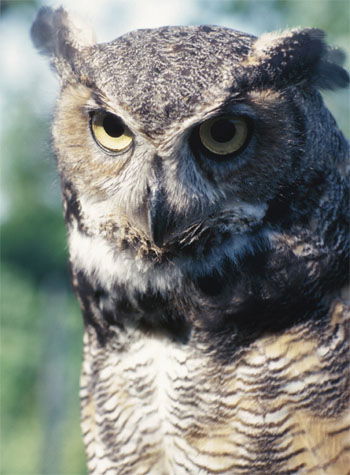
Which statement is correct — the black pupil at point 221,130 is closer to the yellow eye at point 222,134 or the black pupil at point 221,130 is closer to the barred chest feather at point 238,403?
the yellow eye at point 222,134

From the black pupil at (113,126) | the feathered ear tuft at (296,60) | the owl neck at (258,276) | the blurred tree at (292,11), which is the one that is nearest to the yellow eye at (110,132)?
the black pupil at (113,126)

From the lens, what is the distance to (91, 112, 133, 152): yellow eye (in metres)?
1.55

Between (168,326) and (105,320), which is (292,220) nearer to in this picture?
(168,326)

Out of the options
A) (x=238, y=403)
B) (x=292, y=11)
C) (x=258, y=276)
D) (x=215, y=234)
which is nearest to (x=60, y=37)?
(x=215, y=234)

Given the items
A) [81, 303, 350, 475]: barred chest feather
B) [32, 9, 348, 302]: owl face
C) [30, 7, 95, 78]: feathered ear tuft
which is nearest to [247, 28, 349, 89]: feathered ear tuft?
[32, 9, 348, 302]: owl face

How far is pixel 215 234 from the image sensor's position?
1.63 m

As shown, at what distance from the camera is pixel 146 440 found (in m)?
1.81

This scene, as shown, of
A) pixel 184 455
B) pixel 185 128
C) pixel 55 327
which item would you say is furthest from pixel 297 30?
pixel 55 327

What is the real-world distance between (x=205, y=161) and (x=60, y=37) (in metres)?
0.66

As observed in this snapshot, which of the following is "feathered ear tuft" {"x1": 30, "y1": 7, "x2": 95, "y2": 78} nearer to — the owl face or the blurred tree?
the owl face

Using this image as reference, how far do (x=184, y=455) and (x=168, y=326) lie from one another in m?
0.36

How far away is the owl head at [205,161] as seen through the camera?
1.48 metres

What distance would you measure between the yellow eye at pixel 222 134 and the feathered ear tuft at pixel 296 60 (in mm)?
121

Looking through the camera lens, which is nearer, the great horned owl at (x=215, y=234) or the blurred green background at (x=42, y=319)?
the great horned owl at (x=215, y=234)
